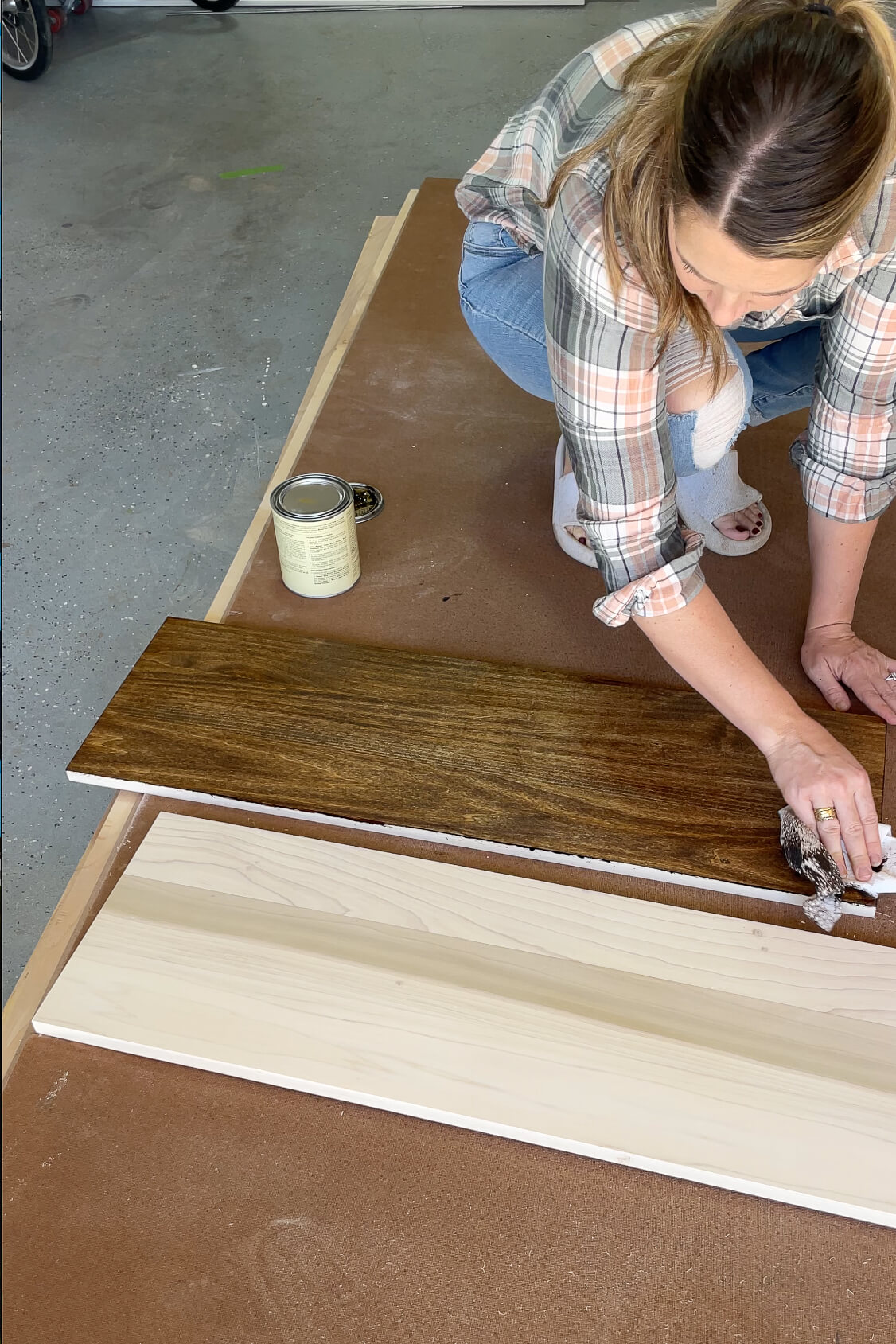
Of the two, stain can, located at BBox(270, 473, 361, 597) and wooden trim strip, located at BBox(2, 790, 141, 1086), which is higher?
stain can, located at BBox(270, 473, 361, 597)

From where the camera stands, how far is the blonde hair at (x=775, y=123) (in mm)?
950

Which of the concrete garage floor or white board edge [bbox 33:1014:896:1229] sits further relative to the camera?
the concrete garage floor

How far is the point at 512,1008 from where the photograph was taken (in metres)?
1.27

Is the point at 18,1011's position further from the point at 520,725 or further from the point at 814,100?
the point at 814,100

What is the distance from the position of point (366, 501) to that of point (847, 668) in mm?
962

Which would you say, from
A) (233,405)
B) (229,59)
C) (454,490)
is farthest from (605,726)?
(229,59)

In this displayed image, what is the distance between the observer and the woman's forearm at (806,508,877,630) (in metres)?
1.66

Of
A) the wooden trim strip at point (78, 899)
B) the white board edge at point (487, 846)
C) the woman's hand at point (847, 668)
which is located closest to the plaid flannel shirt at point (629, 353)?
the woman's hand at point (847, 668)

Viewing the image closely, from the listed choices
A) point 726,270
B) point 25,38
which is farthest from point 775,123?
point 25,38

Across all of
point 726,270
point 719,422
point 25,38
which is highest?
point 726,270

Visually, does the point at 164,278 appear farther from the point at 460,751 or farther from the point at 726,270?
the point at 726,270

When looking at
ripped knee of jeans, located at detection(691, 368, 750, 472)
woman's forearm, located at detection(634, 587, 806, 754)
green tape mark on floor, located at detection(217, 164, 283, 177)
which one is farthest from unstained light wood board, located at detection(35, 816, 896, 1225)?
green tape mark on floor, located at detection(217, 164, 283, 177)

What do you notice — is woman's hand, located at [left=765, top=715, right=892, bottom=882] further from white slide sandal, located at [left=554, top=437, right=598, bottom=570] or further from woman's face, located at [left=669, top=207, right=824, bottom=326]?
white slide sandal, located at [left=554, top=437, right=598, bottom=570]

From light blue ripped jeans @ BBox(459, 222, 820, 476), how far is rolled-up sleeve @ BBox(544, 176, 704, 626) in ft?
1.08
